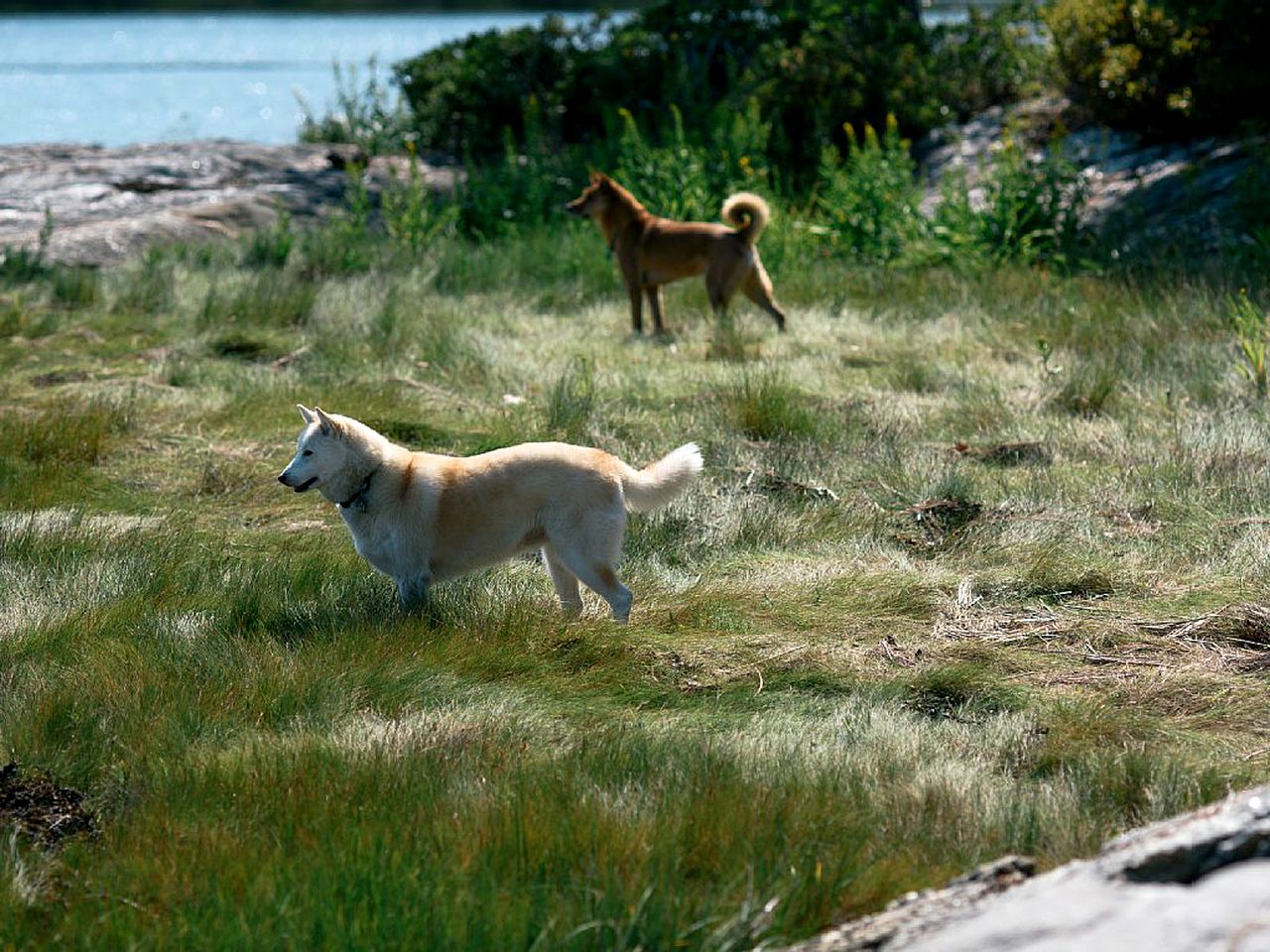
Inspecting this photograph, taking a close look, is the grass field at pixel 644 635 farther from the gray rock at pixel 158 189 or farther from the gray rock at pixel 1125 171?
the gray rock at pixel 158 189

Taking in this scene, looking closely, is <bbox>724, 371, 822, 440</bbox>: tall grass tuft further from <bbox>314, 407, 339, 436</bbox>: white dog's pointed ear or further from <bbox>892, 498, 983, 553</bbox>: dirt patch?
<bbox>314, 407, 339, 436</bbox>: white dog's pointed ear

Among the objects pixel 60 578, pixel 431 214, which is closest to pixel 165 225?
pixel 431 214

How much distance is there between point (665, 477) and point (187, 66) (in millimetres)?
35535

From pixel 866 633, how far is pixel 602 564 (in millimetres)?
1074

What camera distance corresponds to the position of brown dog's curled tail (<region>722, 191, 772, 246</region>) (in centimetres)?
1162

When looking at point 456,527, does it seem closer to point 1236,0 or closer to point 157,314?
point 157,314

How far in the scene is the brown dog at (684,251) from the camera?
11.9m

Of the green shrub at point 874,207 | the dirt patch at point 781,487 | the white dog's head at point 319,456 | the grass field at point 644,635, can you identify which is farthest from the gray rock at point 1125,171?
the white dog's head at point 319,456

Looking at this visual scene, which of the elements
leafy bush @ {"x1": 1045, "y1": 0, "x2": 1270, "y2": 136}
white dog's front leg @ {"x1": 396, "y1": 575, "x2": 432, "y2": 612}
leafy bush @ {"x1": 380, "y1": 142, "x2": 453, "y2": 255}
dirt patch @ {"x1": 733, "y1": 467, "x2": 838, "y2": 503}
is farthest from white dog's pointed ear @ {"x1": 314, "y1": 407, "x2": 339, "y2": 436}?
leafy bush @ {"x1": 1045, "y1": 0, "x2": 1270, "y2": 136}

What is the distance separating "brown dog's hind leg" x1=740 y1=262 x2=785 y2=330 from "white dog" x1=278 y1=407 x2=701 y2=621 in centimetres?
611

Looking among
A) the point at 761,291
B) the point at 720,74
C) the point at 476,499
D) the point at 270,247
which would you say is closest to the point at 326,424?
the point at 476,499

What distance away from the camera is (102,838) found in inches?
158

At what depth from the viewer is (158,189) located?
1652 cm

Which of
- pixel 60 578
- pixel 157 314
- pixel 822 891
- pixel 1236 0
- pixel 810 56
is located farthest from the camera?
pixel 810 56
